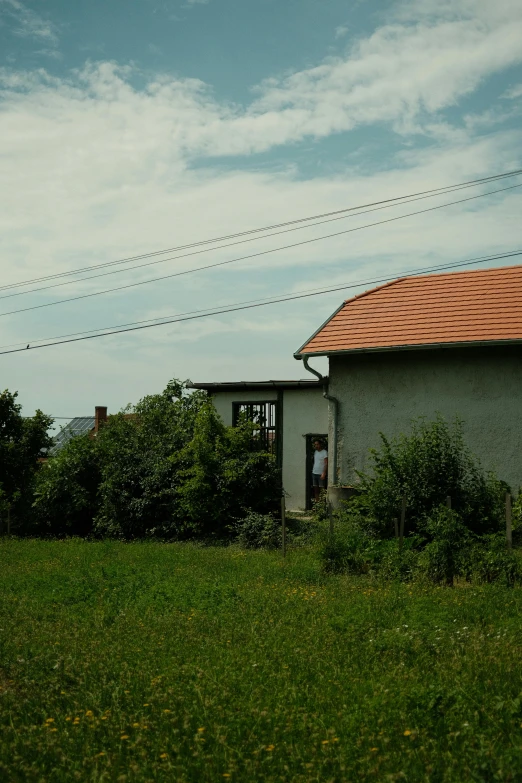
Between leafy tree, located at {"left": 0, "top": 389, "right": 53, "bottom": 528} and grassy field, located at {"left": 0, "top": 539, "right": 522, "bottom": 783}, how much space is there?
1354 centimetres

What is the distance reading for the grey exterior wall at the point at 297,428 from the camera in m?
23.8

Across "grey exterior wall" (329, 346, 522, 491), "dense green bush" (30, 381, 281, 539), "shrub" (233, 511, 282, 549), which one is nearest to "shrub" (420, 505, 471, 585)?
"grey exterior wall" (329, 346, 522, 491)

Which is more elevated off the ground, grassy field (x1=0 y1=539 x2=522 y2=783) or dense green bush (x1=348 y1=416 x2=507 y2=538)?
dense green bush (x1=348 y1=416 x2=507 y2=538)

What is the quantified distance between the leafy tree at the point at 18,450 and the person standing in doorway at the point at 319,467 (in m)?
8.55

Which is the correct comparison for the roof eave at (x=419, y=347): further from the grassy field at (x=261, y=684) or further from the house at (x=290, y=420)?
the grassy field at (x=261, y=684)

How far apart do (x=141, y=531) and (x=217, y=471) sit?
10.1 ft

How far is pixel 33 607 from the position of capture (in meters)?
10.6

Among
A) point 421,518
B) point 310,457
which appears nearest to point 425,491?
point 421,518

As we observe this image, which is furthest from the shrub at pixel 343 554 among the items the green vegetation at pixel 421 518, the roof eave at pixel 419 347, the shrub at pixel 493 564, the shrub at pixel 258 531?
the roof eave at pixel 419 347

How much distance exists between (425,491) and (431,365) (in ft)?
15.7

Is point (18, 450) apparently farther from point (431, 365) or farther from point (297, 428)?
point (431, 365)

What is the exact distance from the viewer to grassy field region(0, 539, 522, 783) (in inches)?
209

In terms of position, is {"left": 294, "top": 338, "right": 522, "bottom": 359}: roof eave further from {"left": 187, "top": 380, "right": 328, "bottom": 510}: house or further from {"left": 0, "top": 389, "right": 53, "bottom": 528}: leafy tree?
{"left": 0, "top": 389, "right": 53, "bottom": 528}: leafy tree

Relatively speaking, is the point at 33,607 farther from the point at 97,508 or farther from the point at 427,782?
the point at 97,508
